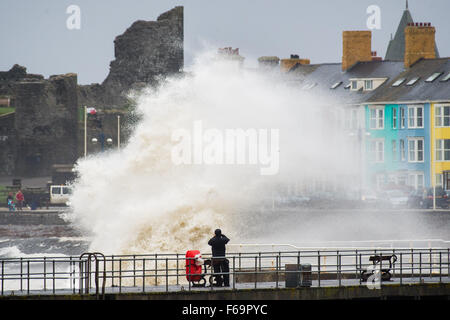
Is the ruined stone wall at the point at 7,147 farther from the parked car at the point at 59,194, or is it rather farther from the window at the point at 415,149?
the window at the point at 415,149

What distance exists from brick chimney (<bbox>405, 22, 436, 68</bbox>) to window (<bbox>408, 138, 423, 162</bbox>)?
6880 mm

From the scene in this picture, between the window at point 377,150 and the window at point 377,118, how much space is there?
1.07 meters

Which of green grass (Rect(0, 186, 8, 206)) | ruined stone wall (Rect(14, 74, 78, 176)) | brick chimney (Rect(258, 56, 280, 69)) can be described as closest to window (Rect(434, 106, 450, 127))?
brick chimney (Rect(258, 56, 280, 69))

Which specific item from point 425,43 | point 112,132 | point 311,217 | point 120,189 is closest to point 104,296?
point 120,189

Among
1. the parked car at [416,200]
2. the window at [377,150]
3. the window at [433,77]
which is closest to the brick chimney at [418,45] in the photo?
the window at [433,77]

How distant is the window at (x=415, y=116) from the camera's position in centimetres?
7244

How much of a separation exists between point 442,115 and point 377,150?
572cm

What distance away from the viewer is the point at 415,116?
7256 centimetres

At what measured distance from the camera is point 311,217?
220ft

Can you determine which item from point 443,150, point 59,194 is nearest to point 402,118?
point 443,150

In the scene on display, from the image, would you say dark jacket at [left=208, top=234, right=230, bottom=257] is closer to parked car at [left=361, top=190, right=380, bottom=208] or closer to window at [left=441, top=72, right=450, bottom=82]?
parked car at [left=361, top=190, right=380, bottom=208]

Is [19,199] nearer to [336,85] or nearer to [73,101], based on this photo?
[73,101]

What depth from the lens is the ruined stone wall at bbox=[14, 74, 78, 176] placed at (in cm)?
9144
